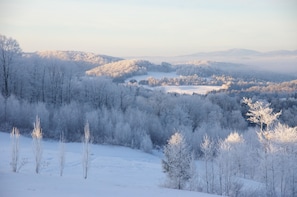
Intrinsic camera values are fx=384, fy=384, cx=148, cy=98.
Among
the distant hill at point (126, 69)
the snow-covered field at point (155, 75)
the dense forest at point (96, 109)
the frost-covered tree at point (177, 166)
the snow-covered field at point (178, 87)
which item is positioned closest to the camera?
the frost-covered tree at point (177, 166)

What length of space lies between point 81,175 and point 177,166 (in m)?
8.01

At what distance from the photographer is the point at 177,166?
25.6 metres

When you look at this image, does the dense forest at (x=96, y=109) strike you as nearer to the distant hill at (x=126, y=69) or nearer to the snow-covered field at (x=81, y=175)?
the snow-covered field at (x=81, y=175)

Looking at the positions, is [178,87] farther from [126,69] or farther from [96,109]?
[96,109]

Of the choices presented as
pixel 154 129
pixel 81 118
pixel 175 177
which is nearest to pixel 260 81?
pixel 154 129

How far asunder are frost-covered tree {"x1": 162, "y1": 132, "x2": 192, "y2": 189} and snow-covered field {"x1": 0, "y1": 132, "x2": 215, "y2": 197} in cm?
119

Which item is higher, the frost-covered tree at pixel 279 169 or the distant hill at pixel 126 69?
the distant hill at pixel 126 69

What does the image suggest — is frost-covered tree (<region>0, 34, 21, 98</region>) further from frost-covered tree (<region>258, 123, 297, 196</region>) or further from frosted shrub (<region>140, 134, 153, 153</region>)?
frost-covered tree (<region>258, 123, 297, 196</region>)

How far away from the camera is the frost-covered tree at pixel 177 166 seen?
25.6 meters

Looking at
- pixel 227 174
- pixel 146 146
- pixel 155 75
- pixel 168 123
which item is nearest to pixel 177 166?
pixel 227 174

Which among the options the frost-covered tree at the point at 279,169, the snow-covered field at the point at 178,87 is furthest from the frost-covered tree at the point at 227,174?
the snow-covered field at the point at 178,87

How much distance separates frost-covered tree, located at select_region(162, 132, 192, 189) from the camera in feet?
83.9

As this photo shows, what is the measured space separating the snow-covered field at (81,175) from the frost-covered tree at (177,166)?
1187mm

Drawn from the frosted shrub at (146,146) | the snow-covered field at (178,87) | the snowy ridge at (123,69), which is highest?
the snowy ridge at (123,69)
